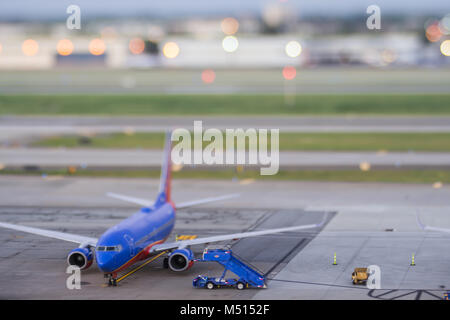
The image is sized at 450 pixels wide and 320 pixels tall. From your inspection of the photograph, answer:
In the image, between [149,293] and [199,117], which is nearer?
[149,293]

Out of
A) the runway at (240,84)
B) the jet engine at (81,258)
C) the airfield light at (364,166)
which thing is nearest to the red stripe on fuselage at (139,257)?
the jet engine at (81,258)

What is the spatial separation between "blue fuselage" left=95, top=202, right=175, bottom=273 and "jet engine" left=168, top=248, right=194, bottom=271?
1.95 meters

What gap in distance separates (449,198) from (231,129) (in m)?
44.8

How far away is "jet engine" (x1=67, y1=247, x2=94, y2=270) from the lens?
43750 mm

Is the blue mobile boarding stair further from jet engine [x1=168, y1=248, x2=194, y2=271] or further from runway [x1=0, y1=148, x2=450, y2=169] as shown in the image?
runway [x1=0, y1=148, x2=450, y2=169]

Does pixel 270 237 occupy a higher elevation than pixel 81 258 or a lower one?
lower

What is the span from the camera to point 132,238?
42812 mm

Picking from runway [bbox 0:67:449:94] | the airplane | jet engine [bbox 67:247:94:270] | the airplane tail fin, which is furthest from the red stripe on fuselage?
runway [bbox 0:67:449:94]

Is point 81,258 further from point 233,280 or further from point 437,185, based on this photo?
point 437,185

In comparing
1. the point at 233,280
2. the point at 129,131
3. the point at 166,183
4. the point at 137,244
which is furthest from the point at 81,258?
the point at 129,131

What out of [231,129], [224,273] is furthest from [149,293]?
[231,129]

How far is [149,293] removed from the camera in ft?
131

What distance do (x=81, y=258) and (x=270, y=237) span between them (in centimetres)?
1586
